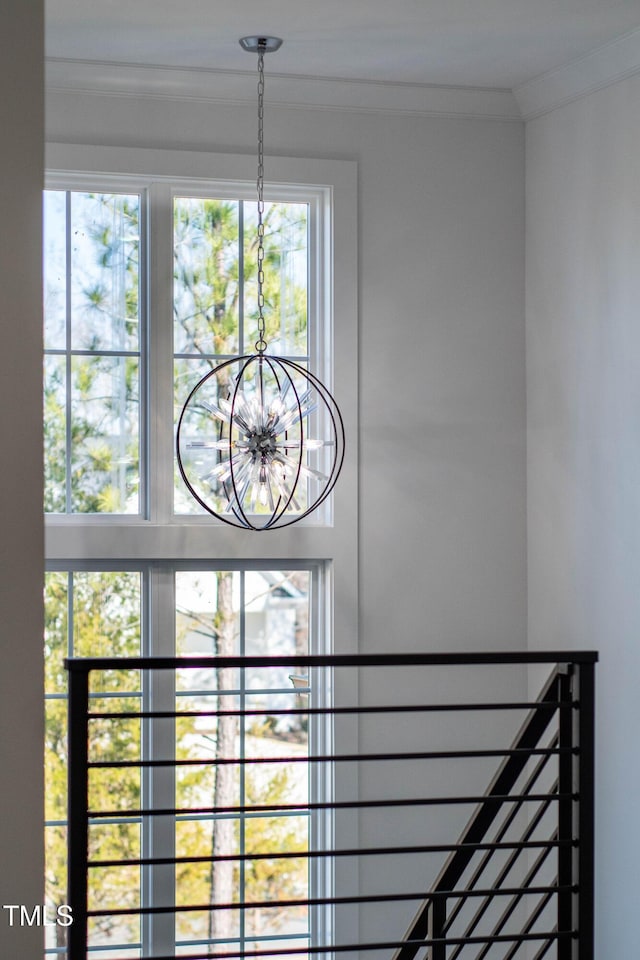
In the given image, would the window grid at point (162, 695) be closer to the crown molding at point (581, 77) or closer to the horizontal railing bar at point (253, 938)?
the horizontal railing bar at point (253, 938)

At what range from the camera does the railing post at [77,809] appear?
2.31 meters

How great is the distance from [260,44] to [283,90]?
358mm

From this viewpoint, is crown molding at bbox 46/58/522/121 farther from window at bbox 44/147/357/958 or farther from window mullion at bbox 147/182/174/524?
window mullion at bbox 147/182/174/524

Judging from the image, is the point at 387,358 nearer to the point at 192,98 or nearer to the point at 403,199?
the point at 403,199

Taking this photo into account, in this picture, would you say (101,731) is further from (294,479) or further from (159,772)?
(294,479)

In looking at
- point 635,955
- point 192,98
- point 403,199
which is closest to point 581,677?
point 635,955

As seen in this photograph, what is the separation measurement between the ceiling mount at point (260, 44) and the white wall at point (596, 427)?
108 cm

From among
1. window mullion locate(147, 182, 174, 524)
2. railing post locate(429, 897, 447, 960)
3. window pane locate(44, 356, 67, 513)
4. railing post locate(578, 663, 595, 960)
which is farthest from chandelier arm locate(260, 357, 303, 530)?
railing post locate(429, 897, 447, 960)

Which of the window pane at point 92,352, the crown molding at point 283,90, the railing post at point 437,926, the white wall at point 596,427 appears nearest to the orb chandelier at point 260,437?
the crown molding at point 283,90

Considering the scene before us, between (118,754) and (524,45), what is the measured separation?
2.83 meters

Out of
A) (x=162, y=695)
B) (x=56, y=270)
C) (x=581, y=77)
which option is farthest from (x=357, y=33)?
(x=162, y=695)

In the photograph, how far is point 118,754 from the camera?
3938 mm

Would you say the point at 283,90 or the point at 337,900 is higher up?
the point at 283,90

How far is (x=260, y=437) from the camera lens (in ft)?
12.2
